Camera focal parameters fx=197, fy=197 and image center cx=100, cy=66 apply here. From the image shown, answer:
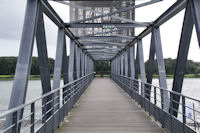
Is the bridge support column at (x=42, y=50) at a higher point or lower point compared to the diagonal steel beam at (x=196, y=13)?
lower

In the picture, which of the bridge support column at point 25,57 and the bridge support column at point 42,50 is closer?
the bridge support column at point 25,57

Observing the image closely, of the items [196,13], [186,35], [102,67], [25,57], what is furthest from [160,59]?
[102,67]

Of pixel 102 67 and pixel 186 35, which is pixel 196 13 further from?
pixel 102 67

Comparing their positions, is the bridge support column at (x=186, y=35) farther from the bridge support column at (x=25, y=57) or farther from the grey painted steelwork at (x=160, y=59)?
the bridge support column at (x=25, y=57)

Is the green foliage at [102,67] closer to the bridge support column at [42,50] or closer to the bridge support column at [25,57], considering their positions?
the bridge support column at [42,50]

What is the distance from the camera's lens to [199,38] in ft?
10.2

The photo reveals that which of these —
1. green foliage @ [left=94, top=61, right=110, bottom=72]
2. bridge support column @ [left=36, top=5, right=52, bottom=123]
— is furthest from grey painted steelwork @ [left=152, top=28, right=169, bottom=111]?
green foliage @ [left=94, top=61, right=110, bottom=72]

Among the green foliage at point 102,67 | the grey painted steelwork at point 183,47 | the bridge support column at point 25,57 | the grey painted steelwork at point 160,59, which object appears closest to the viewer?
the bridge support column at point 25,57

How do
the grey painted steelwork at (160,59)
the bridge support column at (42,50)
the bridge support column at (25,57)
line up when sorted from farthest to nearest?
the grey painted steelwork at (160,59) → the bridge support column at (42,50) → the bridge support column at (25,57)

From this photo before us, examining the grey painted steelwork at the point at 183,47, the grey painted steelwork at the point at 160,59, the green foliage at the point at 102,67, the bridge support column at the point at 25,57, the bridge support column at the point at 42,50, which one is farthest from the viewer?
the green foliage at the point at 102,67

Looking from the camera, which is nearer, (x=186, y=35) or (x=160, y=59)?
(x=186, y=35)

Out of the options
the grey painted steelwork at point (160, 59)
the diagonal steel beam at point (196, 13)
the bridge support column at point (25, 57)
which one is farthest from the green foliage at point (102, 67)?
the diagonal steel beam at point (196, 13)

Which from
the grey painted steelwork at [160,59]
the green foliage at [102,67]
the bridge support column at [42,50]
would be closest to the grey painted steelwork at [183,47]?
the grey painted steelwork at [160,59]

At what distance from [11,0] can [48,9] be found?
1.17 metres
